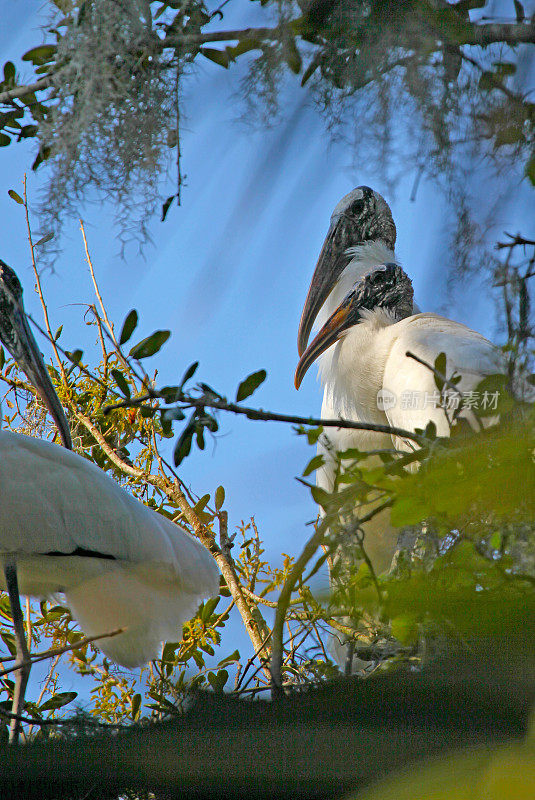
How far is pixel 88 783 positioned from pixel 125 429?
1866 millimetres

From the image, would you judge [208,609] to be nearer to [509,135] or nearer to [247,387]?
[247,387]

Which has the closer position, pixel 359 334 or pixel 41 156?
pixel 41 156

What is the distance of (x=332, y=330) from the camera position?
195 centimetres

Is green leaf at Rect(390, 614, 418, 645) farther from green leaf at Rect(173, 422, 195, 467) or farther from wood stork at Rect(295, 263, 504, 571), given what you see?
wood stork at Rect(295, 263, 504, 571)

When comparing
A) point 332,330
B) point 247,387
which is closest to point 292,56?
point 247,387

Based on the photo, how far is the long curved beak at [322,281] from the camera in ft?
7.09

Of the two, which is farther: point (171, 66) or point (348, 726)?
point (171, 66)

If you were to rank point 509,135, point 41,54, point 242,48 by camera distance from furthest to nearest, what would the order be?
1. point 41,54
2. point 242,48
3. point 509,135

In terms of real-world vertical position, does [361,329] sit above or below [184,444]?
above

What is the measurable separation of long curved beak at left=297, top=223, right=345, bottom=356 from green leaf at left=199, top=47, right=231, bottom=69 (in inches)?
62.7

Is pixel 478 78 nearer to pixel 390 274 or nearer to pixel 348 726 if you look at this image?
pixel 348 726

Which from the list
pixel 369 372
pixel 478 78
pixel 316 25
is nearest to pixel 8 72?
pixel 316 25

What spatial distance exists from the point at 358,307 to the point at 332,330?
0.10 meters

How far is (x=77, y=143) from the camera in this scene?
58cm
